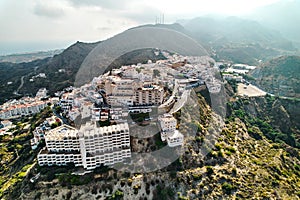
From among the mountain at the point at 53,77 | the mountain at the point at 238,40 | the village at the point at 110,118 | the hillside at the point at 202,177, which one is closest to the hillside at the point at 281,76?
the mountain at the point at 238,40

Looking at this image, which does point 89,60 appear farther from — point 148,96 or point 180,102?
point 180,102

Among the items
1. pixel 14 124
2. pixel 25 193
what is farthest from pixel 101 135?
pixel 14 124

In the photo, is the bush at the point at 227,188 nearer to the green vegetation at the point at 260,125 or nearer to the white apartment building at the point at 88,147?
the white apartment building at the point at 88,147

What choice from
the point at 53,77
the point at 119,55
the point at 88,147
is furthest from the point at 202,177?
the point at 53,77

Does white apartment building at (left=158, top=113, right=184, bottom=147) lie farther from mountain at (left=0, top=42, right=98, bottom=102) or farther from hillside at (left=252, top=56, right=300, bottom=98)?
hillside at (left=252, top=56, right=300, bottom=98)

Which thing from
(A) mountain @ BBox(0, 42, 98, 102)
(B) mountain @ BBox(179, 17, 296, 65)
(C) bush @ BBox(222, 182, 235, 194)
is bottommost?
(C) bush @ BBox(222, 182, 235, 194)

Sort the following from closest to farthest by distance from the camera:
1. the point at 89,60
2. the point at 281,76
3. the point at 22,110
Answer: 1. the point at 22,110
2. the point at 281,76
3. the point at 89,60

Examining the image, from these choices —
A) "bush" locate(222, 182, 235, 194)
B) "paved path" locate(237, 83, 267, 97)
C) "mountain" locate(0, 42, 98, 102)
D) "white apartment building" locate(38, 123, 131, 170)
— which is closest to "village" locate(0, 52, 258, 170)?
"white apartment building" locate(38, 123, 131, 170)
